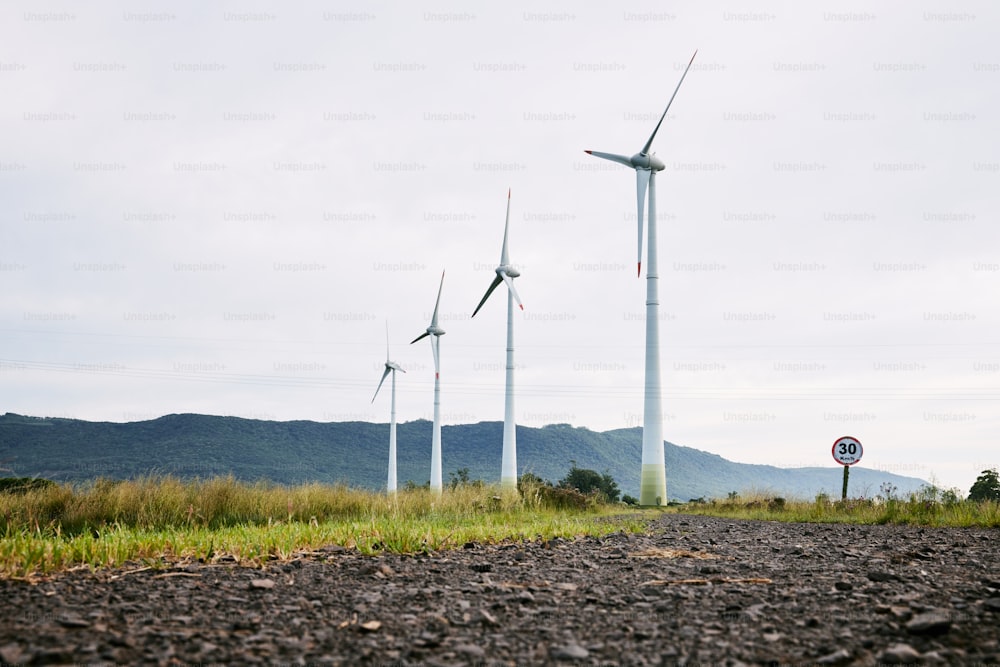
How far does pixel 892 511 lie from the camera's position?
55.2 feet

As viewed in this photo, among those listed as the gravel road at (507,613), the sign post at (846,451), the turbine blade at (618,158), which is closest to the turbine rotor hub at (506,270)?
the turbine blade at (618,158)

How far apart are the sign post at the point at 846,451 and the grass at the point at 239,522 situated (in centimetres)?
837

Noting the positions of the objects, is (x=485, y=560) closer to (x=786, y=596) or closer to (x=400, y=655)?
(x=786, y=596)

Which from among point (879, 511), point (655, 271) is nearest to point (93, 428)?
point (655, 271)

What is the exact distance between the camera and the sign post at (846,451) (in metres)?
23.4

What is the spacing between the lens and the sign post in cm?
2344

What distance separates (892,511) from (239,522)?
47.5 ft

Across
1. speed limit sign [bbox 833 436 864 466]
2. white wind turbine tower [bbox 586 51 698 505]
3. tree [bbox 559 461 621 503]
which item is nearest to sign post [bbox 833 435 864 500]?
speed limit sign [bbox 833 436 864 466]

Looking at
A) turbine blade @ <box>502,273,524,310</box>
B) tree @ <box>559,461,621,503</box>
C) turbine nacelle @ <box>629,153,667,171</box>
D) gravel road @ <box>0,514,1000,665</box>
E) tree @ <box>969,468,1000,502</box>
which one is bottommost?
tree @ <box>559,461,621,503</box>

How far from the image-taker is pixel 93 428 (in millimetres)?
181250

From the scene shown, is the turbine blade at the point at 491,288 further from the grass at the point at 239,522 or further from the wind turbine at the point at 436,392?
the grass at the point at 239,522

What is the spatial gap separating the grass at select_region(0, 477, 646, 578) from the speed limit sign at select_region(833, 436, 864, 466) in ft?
27.5

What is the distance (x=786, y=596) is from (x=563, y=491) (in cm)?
2061

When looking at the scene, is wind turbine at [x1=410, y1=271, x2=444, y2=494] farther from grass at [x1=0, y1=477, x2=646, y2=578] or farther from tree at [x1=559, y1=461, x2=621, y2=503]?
grass at [x1=0, y1=477, x2=646, y2=578]
